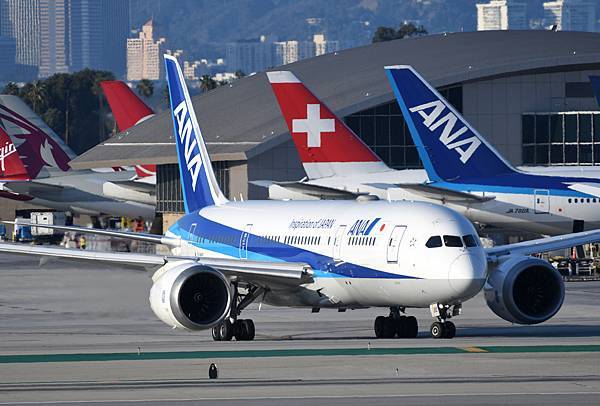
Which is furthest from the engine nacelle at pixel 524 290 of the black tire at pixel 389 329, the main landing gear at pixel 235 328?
the main landing gear at pixel 235 328

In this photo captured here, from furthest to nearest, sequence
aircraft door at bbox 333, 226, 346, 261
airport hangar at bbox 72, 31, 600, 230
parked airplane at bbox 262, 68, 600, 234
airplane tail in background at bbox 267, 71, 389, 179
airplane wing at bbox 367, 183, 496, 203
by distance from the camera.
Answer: airport hangar at bbox 72, 31, 600, 230, airplane wing at bbox 367, 183, 496, 203, airplane tail in background at bbox 267, 71, 389, 179, parked airplane at bbox 262, 68, 600, 234, aircraft door at bbox 333, 226, 346, 261

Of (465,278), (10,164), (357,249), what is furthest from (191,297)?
(10,164)

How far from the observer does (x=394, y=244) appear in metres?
34.3

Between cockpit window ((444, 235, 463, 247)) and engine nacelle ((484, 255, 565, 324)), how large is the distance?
9.15 feet

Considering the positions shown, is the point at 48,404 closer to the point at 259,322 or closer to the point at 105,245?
the point at 259,322

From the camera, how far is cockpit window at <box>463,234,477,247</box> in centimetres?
3356

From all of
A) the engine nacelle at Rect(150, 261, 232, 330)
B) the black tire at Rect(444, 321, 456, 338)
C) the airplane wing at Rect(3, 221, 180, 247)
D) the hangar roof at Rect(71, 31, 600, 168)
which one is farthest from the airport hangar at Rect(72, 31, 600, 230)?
the black tire at Rect(444, 321, 456, 338)

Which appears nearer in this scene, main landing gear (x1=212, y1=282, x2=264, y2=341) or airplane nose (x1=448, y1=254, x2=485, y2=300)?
airplane nose (x1=448, y1=254, x2=485, y2=300)

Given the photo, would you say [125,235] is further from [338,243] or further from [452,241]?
[452,241]

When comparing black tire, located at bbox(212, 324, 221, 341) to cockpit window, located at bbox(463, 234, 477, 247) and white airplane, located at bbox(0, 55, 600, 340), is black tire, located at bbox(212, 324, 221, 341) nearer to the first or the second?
white airplane, located at bbox(0, 55, 600, 340)

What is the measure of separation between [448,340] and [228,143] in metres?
54.3

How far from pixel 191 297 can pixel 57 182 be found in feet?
253

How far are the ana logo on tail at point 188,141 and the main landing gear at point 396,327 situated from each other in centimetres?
854

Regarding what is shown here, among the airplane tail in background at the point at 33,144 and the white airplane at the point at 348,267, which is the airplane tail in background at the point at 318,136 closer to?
the white airplane at the point at 348,267
